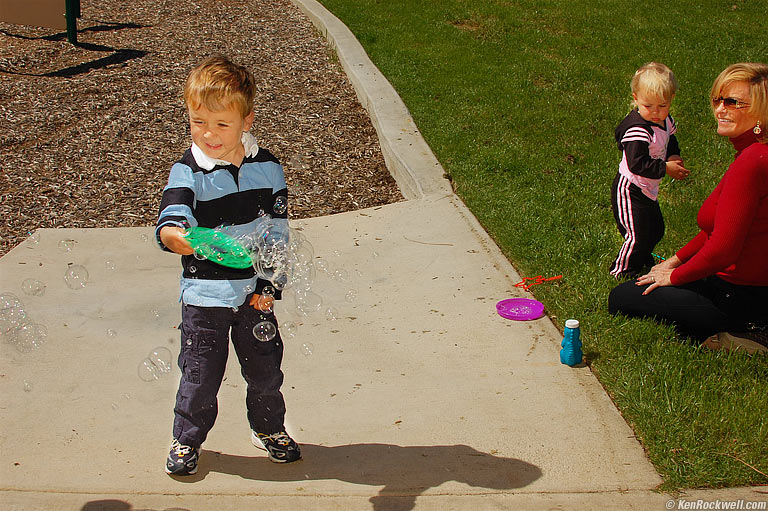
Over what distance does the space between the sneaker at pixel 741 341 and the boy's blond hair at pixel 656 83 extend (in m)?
1.55

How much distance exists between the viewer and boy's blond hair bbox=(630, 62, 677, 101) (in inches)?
198

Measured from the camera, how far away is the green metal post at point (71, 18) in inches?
419

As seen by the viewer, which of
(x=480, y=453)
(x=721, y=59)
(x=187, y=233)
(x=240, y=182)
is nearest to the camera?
(x=187, y=233)

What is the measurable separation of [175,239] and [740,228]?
2.80 metres

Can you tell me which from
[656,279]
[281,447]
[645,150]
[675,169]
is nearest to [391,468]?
[281,447]

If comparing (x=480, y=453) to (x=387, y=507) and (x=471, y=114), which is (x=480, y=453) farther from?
(x=471, y=114)

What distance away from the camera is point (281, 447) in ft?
12.0

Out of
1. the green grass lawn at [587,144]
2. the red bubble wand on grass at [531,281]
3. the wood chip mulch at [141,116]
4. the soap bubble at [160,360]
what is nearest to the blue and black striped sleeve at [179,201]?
the soap bubble at [160,360]

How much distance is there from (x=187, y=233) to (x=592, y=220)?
12.6 ft

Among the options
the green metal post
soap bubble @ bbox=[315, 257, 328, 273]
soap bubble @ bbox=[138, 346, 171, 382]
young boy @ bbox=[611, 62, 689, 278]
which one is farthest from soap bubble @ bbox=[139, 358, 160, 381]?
the green metal post

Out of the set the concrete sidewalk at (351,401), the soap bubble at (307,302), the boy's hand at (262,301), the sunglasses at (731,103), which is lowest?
the concrete sidewalk at (351,401)

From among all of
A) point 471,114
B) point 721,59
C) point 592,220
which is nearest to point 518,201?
point 592,220

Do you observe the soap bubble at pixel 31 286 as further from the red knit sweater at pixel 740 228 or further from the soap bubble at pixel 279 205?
the red knit sweater at pixel 740 228

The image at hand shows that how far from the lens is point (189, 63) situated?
1059cm
